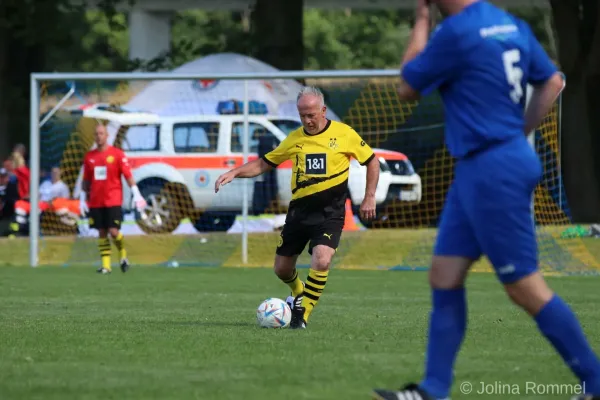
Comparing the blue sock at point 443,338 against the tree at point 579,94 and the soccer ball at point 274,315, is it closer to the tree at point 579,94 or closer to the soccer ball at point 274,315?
the soccer ball at point 274,315

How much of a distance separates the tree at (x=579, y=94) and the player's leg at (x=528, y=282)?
20.6 meters

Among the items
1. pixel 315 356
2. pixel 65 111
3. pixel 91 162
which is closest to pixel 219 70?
pixel 65 111

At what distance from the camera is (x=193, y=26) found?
59.1 metres

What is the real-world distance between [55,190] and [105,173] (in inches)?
245

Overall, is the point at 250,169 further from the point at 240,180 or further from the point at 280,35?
the point at 280,35

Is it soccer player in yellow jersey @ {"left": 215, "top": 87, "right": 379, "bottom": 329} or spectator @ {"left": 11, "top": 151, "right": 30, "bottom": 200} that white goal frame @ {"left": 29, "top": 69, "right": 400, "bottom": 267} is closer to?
spectator @ {"left": 11, "top": 151, "right": 30, "bottom": 200}

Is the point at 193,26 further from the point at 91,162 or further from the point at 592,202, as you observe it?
the point at 91,162

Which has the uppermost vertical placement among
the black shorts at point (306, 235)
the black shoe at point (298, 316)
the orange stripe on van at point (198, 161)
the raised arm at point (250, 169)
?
the orange stripe on van at point (198, 161)

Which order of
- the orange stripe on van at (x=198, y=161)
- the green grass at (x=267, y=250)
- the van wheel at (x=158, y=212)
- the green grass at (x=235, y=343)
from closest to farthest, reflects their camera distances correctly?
1. the green grass at (x=235, y=343)
2. the green grass at (x=267, y=250)
3. the orange stripe on van at (x=198, y=161)
4. the van wheel at (x=158, y=212)

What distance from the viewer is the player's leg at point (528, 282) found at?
6215 millimetres

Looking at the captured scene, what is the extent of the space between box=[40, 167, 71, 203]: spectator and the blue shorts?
1926cm

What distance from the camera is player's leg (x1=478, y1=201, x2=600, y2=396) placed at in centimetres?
621

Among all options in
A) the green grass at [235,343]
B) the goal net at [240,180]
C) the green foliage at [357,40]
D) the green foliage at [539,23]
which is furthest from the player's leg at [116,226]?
the green foliage at [357,40]

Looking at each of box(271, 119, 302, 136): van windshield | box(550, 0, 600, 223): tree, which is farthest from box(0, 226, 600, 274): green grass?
box(550, 0, 600, 223): tree
